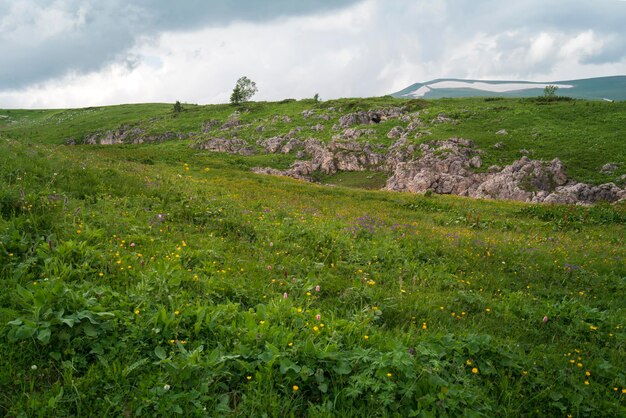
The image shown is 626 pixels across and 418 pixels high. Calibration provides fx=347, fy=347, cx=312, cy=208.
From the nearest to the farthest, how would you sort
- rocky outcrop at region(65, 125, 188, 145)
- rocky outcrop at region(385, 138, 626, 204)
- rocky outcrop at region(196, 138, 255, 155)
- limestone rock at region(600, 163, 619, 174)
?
1. rocky outcrop at region(385, 138, 626, 204)
2. limestone rock at region(600, 163, 619, 174)
3. rocky outcrop at region(196, 138, 255, 155)
4. rocky outcrop at region(65, 125, 188, 145)

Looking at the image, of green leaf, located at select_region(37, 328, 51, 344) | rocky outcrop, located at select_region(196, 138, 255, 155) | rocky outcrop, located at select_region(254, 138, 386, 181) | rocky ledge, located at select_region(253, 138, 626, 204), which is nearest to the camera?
green leaf, located at select_region(37, 328, 51, 344)

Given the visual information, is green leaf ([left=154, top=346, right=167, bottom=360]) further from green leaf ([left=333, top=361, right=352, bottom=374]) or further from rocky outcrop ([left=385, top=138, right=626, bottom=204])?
rocky outcrop ([left=385, top=138, right=626, bottom=204])

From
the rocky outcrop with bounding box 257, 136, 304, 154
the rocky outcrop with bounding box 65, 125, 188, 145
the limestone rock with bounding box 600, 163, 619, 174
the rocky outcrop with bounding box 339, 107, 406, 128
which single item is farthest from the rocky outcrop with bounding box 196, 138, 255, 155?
the limestone rock with bounding box 600, 163, 619, 174

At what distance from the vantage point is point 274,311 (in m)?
5.17

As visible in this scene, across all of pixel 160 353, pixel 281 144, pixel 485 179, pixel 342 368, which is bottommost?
pixel 485 179

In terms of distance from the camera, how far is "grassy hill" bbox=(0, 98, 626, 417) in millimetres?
3797

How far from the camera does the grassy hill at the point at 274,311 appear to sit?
Result: 3797mm

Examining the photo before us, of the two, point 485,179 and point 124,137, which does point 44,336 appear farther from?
point 124,137

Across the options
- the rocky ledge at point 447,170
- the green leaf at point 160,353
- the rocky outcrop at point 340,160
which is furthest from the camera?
the rocky outcrop at point 340,160

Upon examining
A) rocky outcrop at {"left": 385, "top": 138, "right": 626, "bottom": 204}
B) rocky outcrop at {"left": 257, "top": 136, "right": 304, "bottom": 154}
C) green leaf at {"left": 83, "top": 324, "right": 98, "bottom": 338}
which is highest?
rocky outcrop at {"left": 257, "top": 136, "right": 304, "bottom": 154}

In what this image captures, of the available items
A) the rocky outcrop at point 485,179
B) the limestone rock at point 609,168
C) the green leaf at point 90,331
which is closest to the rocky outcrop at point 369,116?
the rocky outcrop at point 485,179

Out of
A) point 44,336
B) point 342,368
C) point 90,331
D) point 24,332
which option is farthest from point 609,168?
point 24,332

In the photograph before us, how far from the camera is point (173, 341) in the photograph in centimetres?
417

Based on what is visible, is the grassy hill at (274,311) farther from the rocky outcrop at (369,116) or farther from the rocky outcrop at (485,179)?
the rocky outcrop at (369,116)
